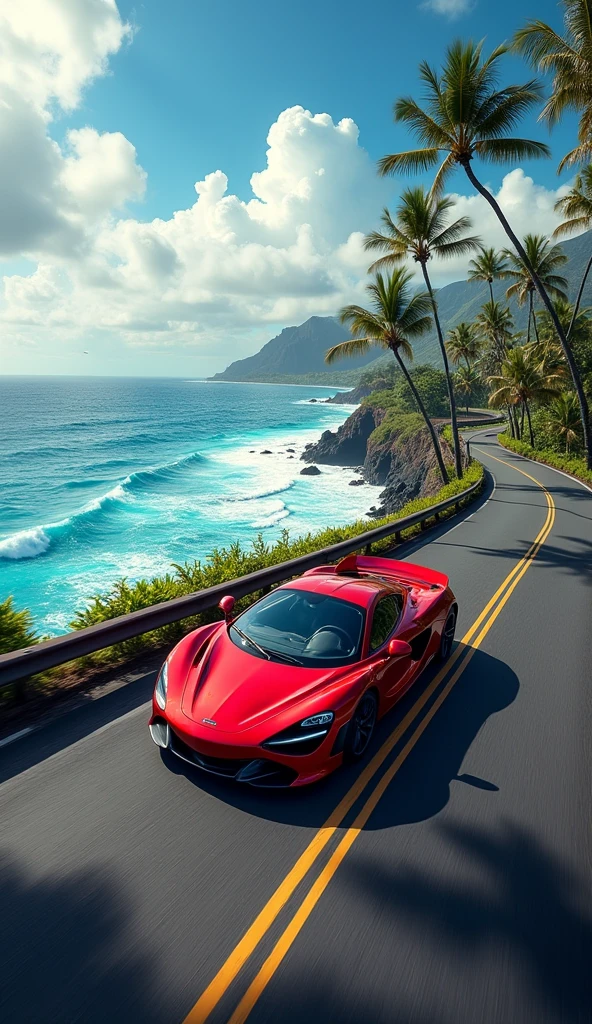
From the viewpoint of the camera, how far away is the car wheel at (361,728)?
15.1ft

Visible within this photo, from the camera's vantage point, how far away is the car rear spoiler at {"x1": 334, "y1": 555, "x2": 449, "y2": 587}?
280 inches

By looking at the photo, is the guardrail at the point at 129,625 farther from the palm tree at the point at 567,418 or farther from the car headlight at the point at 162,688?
the palm tree at the point at 567,418

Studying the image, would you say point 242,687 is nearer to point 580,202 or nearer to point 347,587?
point 347,587

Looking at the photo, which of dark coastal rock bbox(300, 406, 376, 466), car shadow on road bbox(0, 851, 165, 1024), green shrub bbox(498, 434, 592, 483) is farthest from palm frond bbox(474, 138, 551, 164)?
dark coastal rock bbox(300, 406, 376, 466)

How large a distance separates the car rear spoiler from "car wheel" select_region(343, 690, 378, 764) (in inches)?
85.8

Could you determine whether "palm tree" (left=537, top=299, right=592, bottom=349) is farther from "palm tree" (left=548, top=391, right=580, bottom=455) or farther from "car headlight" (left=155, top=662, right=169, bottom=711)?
"car headlight" (left=155, top=662, right=169, bottom=711)

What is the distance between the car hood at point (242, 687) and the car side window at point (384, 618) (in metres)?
0.61

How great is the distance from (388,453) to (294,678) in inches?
2008

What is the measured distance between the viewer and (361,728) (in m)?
4.84

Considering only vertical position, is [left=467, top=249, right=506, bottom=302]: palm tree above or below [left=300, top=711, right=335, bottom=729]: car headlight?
above

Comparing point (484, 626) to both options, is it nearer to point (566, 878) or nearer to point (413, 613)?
point (413, 613)

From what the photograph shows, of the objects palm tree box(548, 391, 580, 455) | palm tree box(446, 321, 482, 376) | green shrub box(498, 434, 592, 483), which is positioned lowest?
green shrub box(498, 434, 592, 483)

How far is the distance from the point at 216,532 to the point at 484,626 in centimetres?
2395

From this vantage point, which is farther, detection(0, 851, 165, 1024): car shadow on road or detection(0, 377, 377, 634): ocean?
detection(0, 377, 377, 634): ocean
